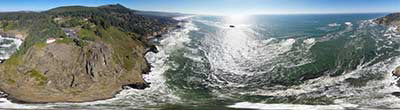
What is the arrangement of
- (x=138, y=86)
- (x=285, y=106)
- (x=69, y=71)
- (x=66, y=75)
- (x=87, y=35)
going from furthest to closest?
(x=87, y=35), (x=69, y=71), (x=66, y=75), (x=138, y=86), (x=285, y=106)

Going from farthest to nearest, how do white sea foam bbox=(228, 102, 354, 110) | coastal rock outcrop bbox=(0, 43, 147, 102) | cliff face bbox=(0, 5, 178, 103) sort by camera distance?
1. cliff face bbox=(0, 5, 178, 103)
2. coastal rock outcrop bbox=(0, 43, 147, 102)
3. white sea foam bbox=(228, 102, 354, 110)

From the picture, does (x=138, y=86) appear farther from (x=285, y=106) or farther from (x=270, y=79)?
(x=285, y=106)

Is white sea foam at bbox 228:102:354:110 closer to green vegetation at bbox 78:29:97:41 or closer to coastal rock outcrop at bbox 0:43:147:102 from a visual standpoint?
coastal rock outcrop at bbox 0:43:147:102

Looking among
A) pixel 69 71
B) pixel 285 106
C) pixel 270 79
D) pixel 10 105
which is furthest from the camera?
pixel 270 79

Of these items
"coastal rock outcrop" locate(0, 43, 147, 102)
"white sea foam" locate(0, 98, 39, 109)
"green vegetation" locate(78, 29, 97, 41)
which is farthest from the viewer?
"green vegetation" locate(78, 29, 97, 41)

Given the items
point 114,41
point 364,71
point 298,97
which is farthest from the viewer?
point 114,41

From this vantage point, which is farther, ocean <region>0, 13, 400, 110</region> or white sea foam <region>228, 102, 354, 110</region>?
ocean <region>0, 13, 400, 110</region>

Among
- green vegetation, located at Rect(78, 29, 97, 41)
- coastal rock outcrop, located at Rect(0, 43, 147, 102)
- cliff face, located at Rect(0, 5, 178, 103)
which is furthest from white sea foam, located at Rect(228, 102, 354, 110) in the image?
green vegetation, located at Rect(78, 29, 97, 41)

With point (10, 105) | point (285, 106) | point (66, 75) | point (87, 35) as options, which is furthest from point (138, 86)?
point (87, 35)

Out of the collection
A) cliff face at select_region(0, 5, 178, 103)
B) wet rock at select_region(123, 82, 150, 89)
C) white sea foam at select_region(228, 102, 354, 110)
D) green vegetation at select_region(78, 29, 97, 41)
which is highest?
green vegetation at select_region(78, 29, 97, 41)

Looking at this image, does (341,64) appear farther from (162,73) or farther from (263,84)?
(162,73)

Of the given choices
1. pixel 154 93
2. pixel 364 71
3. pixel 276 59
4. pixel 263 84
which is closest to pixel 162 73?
pixel 154 93
